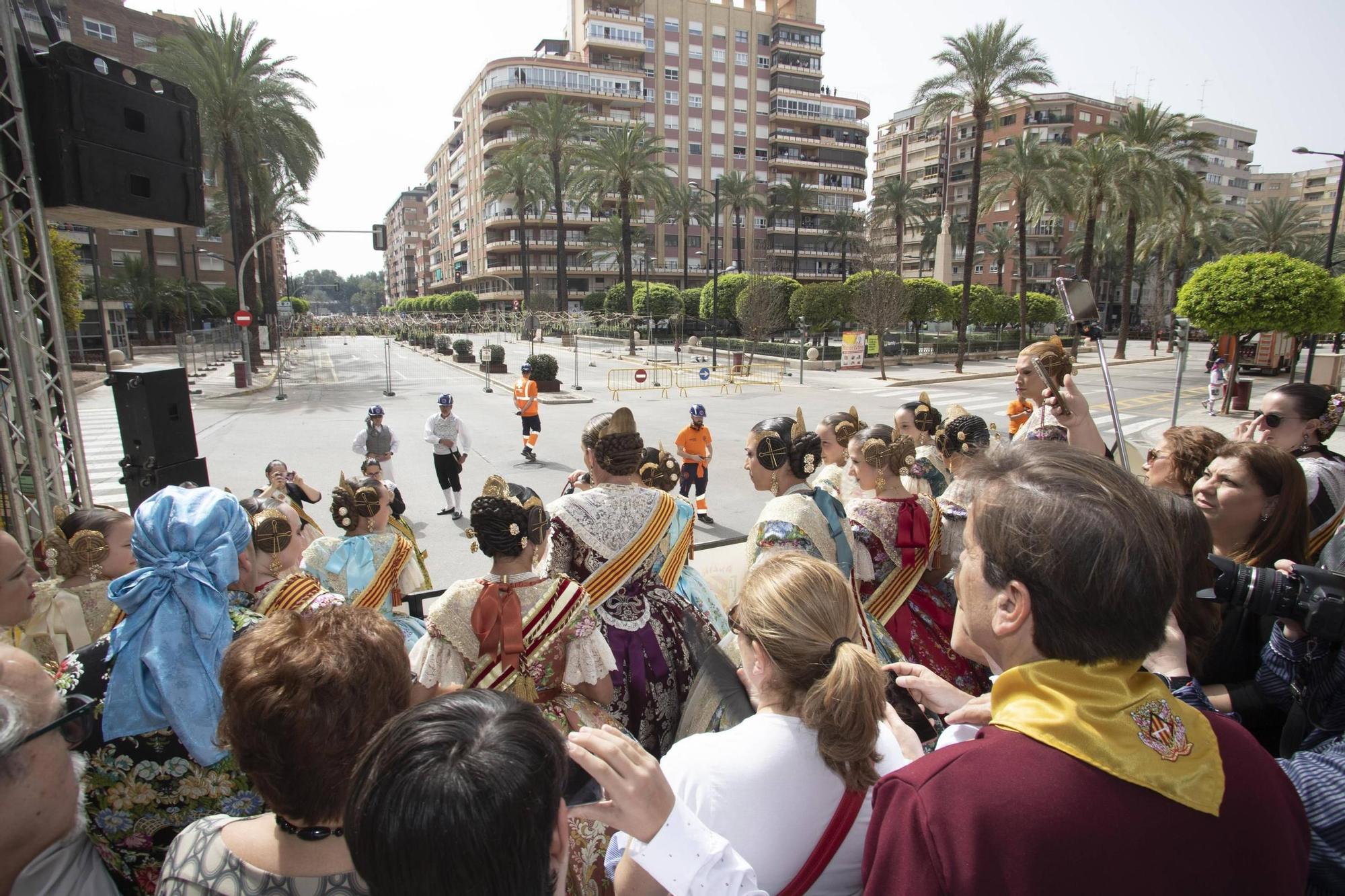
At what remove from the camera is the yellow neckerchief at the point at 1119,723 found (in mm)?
1127

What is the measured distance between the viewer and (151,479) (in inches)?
215

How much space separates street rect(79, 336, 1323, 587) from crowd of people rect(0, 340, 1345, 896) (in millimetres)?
5116

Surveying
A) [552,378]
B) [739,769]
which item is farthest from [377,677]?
[552,378]

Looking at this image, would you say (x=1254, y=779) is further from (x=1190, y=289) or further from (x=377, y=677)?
(x=1190, y=289)

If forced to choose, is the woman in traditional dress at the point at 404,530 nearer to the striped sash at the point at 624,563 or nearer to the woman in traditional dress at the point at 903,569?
the striped sash at the point at 624,563

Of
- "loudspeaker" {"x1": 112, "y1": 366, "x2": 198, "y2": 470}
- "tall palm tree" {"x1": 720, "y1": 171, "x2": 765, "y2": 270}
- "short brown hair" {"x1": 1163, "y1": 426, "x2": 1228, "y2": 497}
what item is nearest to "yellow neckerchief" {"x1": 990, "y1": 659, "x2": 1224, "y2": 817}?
"short brown hair" {"x1": 1163, "y1": 426, "x2": 1228, "y2": 497}

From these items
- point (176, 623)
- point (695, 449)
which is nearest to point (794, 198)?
point (695, 449)

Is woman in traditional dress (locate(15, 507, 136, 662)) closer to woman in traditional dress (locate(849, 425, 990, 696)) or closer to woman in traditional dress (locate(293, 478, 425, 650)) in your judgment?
woman in traditional dress (locate(293, 478, 425, 650))

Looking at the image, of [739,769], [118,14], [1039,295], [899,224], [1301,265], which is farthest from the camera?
[899,224]

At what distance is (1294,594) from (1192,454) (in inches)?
87.0

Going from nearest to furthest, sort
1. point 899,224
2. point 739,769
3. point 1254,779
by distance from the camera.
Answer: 1. point 1254,779
2. point 739,769
3. point 899,224

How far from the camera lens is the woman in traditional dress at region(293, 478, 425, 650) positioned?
4.03 meters

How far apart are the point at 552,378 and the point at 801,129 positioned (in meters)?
69.4

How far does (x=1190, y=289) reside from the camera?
786 inches
